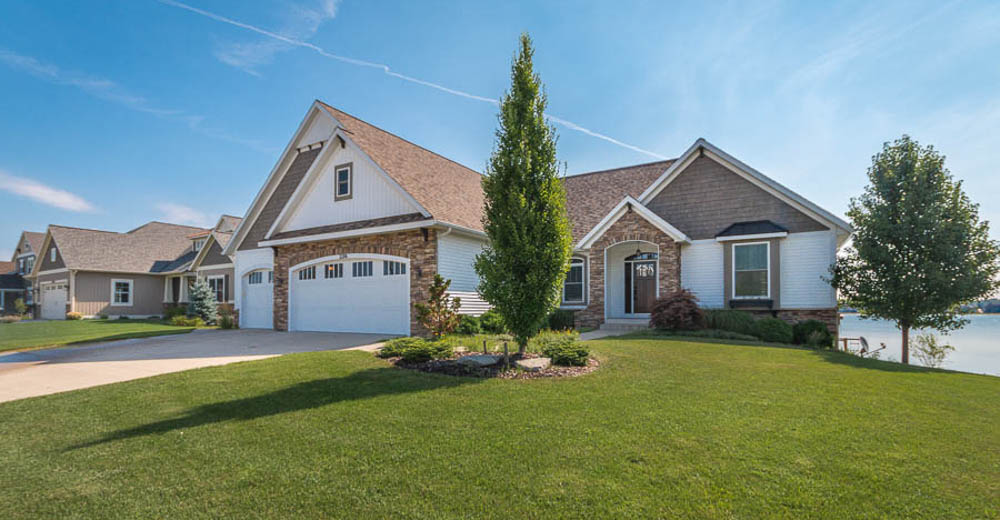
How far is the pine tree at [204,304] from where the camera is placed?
23109 mm

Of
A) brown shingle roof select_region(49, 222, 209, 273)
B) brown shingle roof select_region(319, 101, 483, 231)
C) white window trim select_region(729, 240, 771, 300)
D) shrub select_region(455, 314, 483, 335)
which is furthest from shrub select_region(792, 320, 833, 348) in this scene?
brown shingle roof select_region(49, 222, 209, 273)

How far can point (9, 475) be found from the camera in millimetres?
3945

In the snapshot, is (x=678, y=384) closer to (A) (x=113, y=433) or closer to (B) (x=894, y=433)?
(B) (x=894, y=433)

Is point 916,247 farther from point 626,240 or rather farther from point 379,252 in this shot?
point 379,252

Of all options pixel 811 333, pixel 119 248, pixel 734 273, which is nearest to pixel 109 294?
pixel 119 248

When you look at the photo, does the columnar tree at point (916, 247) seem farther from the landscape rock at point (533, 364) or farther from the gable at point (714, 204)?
the landscape rock at point (533, 364)

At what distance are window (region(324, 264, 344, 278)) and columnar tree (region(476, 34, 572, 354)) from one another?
8.28 m

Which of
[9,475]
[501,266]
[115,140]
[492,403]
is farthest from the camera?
[115,140]

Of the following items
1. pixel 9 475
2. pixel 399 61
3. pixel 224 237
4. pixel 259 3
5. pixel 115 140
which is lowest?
pixel 9 475

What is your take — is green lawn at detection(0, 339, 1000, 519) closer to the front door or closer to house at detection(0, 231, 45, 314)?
the front door

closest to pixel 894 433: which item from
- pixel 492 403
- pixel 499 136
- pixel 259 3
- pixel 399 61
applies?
pixel 492 403

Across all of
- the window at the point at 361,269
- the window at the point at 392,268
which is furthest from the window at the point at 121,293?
the window at the point at 392,268

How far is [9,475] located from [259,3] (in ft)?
36.9

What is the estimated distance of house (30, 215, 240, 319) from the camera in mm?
27875
